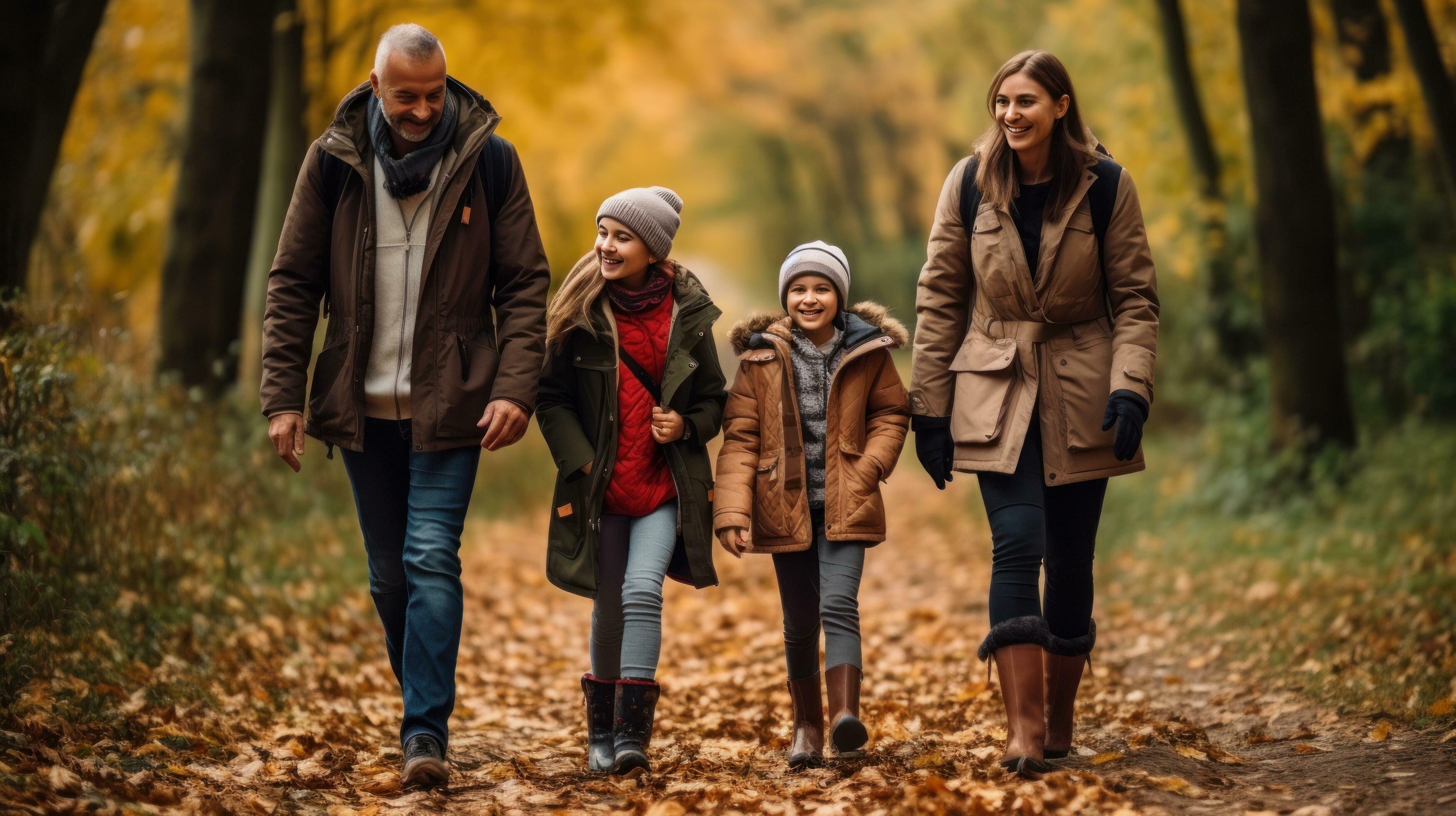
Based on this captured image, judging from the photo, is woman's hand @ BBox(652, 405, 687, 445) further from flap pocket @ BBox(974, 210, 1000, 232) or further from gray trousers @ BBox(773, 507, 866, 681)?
flap pocket @ BBox(974, 210, 1000, 232)

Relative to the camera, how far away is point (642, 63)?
65.1ft

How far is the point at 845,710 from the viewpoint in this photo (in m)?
4.53

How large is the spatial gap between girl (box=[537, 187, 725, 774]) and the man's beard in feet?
2.12

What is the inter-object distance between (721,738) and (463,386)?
1.99 metres

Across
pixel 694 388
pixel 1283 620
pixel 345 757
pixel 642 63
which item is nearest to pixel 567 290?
pixel 694 388

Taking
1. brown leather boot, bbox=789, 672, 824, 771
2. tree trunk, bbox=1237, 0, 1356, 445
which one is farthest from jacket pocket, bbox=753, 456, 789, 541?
tree trunk, bbox=1237, 0, 1356, 445

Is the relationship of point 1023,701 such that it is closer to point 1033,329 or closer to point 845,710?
point 845,710

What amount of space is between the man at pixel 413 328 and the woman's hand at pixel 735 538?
0.76 metres

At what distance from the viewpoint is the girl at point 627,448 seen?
14.9ft

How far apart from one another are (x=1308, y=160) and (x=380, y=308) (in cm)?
788

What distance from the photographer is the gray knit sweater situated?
15.4ft

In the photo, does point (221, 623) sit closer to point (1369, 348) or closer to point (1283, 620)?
point (1283, 620)

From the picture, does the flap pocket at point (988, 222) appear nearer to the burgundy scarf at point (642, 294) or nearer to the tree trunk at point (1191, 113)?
the burgundy scarf at point (642, 294)

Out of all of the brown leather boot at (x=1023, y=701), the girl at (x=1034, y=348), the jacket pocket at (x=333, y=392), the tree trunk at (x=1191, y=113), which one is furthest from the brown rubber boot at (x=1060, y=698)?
the tree trunk at (x=1191, y=113)
